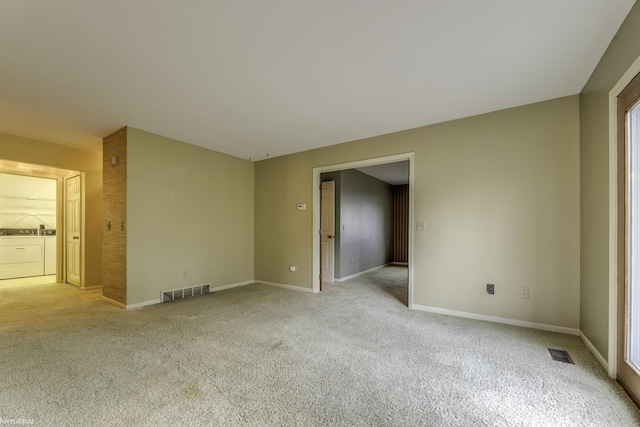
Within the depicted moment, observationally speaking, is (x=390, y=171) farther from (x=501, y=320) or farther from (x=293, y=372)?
(x=293, y=372)

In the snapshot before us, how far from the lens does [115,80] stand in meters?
2.53

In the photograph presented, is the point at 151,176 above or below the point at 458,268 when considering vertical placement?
above

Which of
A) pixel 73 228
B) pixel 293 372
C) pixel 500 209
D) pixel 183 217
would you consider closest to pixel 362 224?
pixel 500 209

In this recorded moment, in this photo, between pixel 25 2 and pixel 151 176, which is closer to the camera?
pixel 25 2

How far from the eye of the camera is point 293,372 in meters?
2.09

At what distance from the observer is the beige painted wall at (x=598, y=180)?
190 centimetres

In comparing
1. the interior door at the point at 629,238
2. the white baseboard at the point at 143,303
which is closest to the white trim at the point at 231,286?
the white baseboard at the point at 143,303

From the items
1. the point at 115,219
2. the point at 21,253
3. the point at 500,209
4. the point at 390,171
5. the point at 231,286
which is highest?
the point at 390,171

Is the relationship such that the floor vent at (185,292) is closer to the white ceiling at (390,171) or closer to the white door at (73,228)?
the white door at (73,228)

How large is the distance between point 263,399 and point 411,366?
1.21 meters

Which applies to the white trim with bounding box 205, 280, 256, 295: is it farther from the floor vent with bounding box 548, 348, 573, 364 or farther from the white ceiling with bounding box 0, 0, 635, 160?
the floor vent with bounding box 548, 348, 573, 364

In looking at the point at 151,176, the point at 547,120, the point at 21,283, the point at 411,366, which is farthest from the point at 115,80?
the point at 21,283

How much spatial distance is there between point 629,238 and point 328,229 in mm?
4351

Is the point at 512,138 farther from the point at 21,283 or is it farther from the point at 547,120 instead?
the point at 21,283
